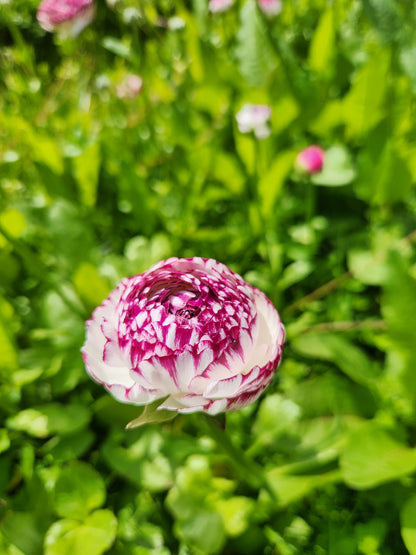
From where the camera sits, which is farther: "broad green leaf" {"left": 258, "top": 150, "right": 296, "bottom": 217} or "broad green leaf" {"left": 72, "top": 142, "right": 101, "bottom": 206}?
"broad green leaf" {"left": 72, "top": 142, "right": 101, "bottom": 206}

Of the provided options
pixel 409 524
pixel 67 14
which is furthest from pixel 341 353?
pixel 67 14

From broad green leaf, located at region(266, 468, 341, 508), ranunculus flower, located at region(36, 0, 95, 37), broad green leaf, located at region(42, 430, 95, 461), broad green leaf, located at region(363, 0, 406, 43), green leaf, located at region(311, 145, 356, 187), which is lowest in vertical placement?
broad green leaf, located at region(266, 468, 341, 508)

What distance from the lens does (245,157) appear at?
0.95m

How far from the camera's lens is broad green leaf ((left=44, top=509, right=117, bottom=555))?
0.55 metres

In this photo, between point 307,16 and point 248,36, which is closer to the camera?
point 248,36

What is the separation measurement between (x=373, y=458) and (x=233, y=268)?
0.44 metres

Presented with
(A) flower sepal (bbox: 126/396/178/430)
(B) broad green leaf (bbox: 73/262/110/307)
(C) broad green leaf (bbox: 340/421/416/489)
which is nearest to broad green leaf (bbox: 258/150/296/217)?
(B) broad green leaf (bbox: 73/262/110/307)

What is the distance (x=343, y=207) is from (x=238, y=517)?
66cm

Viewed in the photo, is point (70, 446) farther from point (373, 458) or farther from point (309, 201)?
point (309, 201)

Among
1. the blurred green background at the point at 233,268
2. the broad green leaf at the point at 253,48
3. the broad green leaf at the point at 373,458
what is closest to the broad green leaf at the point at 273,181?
the blurred green background at the point at 233,268

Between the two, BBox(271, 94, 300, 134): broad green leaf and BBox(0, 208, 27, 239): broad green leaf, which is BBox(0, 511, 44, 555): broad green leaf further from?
BBox(271, 94, 300, 134): broad green leaf

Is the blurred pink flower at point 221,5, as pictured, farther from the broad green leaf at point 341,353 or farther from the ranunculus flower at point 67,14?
the broad green leaf at point 341,353

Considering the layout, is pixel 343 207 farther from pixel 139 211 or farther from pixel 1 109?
pixel 1 109

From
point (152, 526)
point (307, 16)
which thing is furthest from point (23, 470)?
point (307, 16)
